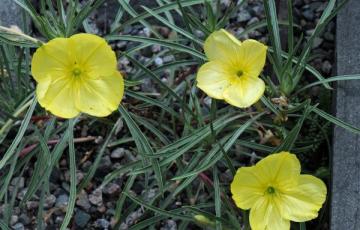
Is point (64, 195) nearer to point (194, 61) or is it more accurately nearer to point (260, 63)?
point (194, 61)

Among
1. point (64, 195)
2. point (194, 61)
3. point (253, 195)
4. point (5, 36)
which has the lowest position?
point (64, 195)

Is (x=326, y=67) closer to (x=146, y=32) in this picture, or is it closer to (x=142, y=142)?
(x=146, y=32)

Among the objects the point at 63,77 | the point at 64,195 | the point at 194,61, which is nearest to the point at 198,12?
the point at 194,61

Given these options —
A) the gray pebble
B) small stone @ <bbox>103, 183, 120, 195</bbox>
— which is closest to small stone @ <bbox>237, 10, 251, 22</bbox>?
the gray pebble

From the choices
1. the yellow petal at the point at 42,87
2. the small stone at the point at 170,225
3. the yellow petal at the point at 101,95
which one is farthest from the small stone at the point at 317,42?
the yellow petal at the point at 42,87

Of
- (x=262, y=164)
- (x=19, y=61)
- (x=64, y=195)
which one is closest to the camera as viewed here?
(x=262, y=164)

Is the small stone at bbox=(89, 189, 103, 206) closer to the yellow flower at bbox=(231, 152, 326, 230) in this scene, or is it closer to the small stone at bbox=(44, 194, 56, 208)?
the small stone at bbox=(44, 194, 56, 208)
